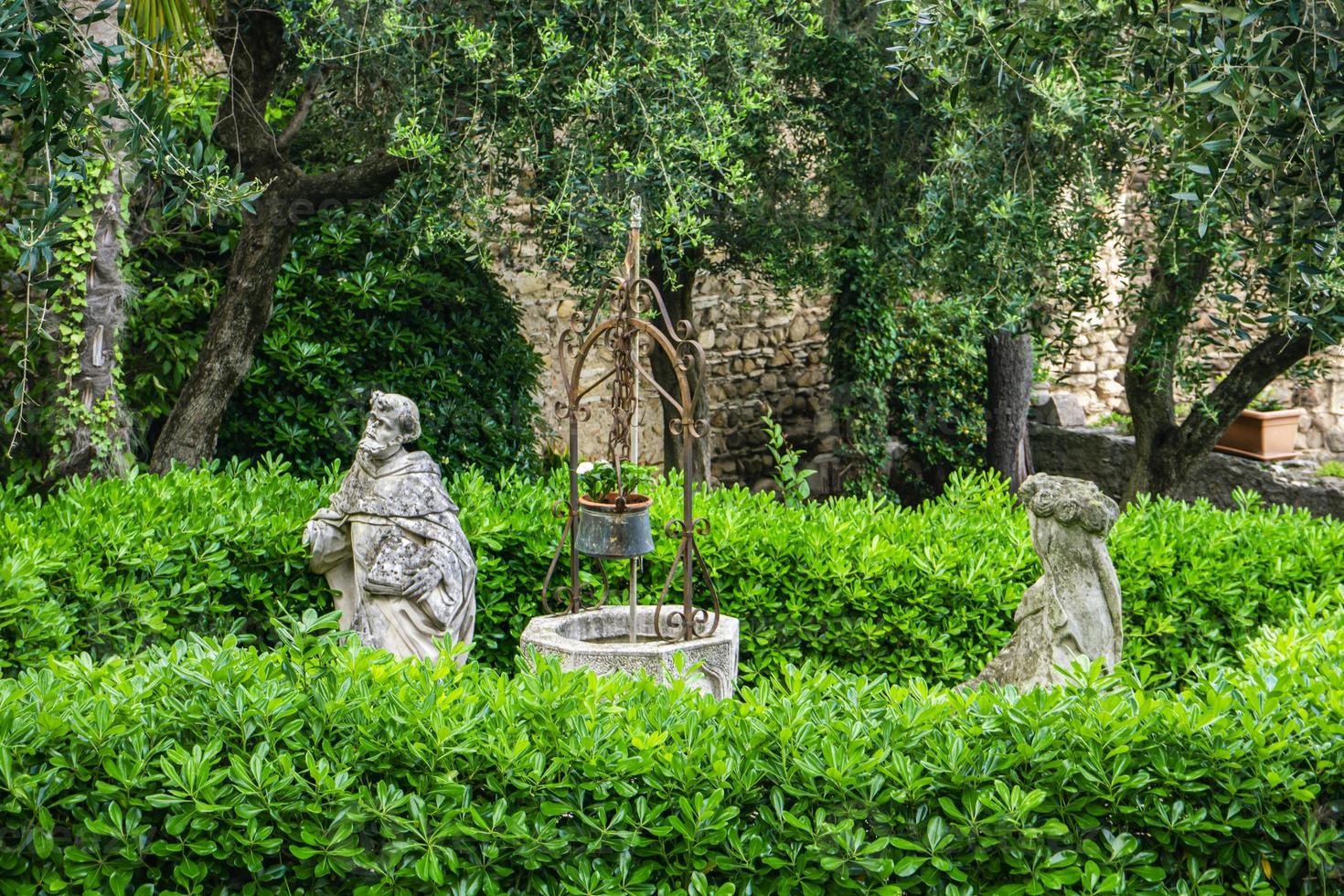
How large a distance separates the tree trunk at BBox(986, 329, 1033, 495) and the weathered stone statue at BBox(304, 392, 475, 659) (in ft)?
21.5

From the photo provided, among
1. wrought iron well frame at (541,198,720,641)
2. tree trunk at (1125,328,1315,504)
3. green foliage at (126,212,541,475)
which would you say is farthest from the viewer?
tree trunk at (1125,328,1315,504)

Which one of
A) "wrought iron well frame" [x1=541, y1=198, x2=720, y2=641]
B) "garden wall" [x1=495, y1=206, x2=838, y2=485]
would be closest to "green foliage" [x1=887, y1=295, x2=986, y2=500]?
"garden wall" [x1=495, y1=206, x2=838, y2=485]

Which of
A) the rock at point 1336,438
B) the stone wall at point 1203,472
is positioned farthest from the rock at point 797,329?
the rock at point 1336,438

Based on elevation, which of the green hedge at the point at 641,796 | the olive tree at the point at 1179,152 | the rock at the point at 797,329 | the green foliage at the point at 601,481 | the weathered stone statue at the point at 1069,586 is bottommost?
the green hedge at the point at 641,796

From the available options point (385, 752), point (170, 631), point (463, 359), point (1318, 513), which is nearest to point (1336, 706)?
point (385, 752)

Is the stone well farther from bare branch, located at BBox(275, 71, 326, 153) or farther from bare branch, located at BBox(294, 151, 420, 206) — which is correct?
bare branch, located at BBox(275, 71, 326, 153)

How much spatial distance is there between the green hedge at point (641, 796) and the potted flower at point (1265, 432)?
834cm

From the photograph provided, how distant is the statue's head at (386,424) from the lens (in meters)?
5.30

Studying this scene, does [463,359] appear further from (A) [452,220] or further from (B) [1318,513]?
(B) [1318,513]

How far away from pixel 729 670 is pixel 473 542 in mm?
1480

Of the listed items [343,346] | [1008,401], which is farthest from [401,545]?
[1008,401]

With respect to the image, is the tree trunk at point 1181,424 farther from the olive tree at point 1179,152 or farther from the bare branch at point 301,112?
the bare branch at point 301,112

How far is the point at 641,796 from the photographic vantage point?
3.46m

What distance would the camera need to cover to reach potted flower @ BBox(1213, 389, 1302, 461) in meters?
11.5
